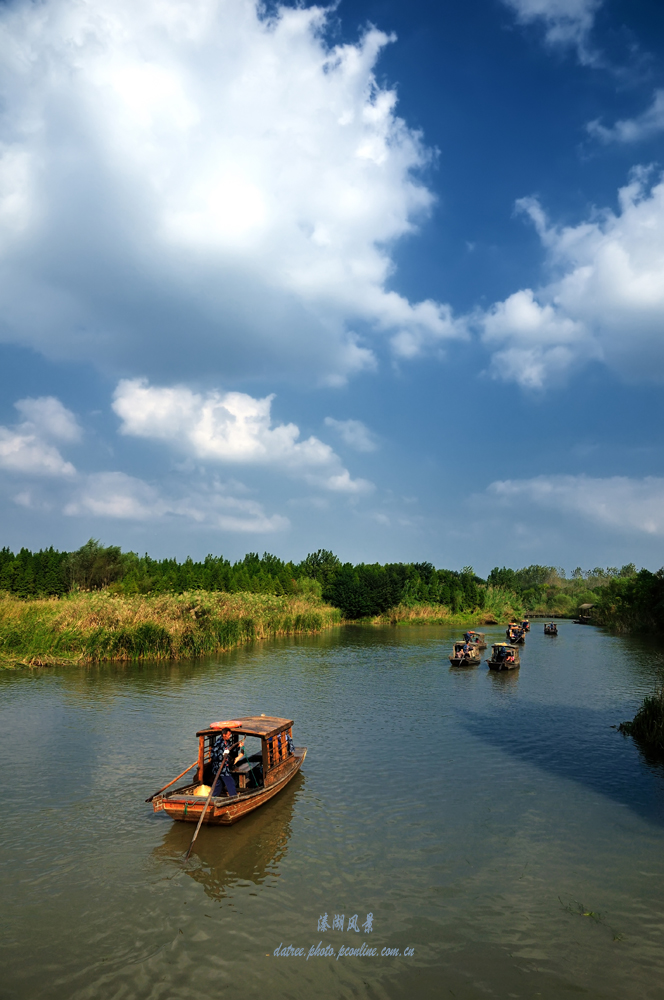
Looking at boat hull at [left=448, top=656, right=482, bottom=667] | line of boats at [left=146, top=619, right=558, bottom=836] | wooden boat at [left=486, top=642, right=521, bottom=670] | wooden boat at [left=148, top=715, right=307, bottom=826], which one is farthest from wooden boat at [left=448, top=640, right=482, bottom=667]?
line of boats at [left=146, top=619, right=558, bottom=836]

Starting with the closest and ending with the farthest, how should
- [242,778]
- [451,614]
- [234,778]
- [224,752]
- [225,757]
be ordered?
[225,757], [224,752], [234,778], [242,778], [451,614]

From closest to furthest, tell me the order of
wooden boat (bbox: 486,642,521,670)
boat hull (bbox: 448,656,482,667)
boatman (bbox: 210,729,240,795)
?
boatman (bbox: 210,729,240,795), wooden boat (bbox: 486,642,521,670), boat hull (bbox: 448,656,482,667)

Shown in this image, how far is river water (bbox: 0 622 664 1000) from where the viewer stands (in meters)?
9.91

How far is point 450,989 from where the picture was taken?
9.53 meters

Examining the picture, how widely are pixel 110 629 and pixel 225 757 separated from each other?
93.0 feet

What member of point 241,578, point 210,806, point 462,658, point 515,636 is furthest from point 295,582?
point 210,806

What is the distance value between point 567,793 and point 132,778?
45.2 feet

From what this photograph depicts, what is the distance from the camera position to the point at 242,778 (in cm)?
1747

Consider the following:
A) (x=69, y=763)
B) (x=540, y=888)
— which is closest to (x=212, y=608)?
(x=69, y=763)

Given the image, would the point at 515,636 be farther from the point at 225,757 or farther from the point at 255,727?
the point at 225,757

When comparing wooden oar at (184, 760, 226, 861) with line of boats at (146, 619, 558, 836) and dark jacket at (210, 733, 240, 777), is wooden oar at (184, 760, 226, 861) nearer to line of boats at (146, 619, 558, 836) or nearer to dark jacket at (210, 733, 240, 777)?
line of boats at (146, 619, 558, 836)

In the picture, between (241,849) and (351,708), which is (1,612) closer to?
(351,708)

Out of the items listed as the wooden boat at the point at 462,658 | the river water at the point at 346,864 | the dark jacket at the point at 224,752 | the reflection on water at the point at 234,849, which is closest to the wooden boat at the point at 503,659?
the wooden boat at the point at 462,658

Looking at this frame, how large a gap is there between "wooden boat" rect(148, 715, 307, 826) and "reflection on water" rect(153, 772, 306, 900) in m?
0.35
